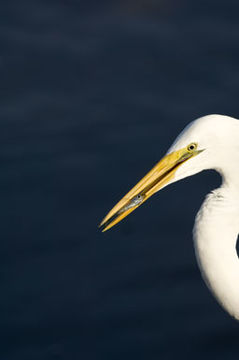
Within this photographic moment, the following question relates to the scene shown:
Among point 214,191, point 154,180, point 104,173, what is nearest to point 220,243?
point 214,191

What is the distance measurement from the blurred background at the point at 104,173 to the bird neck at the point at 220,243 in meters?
1.02

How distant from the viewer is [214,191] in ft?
15.8

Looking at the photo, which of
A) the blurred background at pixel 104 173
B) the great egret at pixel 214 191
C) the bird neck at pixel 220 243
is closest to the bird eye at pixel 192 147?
the great egret at pixel 214 191

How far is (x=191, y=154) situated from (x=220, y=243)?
1.93 feet

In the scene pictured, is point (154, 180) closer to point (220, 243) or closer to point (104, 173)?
point (220, 243)

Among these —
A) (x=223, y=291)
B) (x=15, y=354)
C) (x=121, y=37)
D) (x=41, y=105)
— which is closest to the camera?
(x=223, y=291)

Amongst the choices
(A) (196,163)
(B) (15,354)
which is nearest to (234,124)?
(A) (196,163)

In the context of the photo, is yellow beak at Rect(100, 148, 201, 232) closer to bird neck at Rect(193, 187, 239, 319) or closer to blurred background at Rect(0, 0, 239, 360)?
bird neck at Rect(193, 187, 239, 319)

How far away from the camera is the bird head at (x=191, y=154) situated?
457 cm

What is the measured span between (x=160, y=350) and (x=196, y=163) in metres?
1.80

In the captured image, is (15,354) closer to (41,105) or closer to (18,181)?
(18,181)

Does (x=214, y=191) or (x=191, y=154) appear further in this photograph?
Result: (x=214, y=191)

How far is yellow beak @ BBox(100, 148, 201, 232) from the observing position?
4672mm

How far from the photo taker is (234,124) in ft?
15.0
